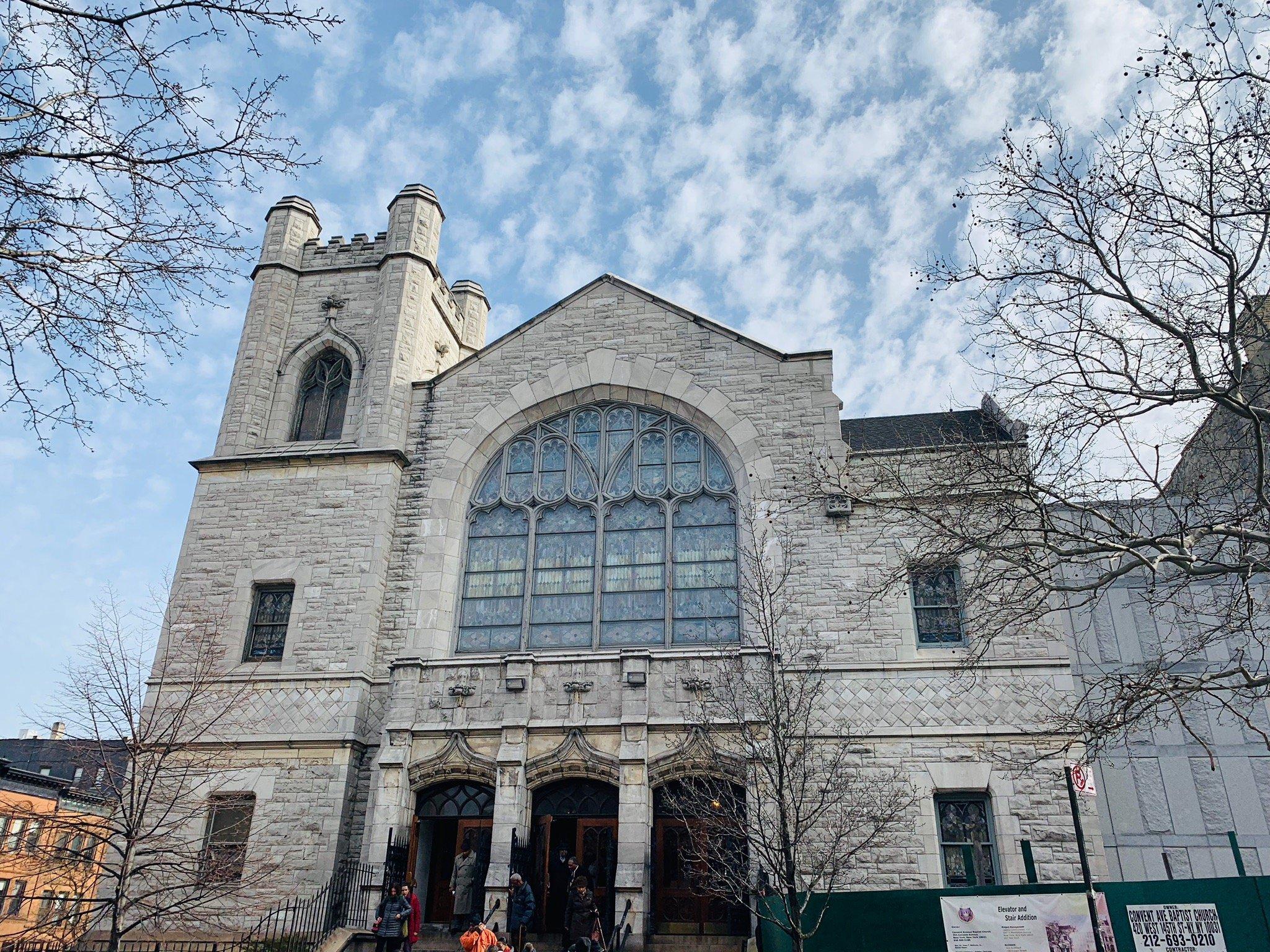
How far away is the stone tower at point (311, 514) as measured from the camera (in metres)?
16.5

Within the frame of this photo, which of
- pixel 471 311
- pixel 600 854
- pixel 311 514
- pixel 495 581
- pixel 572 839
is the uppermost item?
pixel 471 311

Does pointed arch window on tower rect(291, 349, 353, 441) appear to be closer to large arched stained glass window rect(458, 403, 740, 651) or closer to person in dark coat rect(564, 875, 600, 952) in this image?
large arched stained glass window rect(458, 403, 740, 651)

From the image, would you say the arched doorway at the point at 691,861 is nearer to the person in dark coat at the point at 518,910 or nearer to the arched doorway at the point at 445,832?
the person in dark coat at the point at 518,910

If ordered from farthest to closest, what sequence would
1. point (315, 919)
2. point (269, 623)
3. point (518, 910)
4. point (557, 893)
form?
point (269, 623) → point (557, 893) → point (315, 919) → point (518, 910)

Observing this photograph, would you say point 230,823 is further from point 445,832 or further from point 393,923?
point 393,923

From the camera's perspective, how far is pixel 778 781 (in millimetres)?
13008

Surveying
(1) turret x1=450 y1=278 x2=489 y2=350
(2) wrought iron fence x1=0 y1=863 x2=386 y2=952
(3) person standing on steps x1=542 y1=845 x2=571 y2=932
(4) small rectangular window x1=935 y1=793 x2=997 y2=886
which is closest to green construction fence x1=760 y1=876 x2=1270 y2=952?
(4) small rectangular window x1=935 y1=793 x2=997 y2=886

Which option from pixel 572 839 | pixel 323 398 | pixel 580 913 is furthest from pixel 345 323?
pixel 580 913

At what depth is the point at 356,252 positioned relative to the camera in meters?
22.2

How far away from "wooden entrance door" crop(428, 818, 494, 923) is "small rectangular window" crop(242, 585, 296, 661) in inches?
171

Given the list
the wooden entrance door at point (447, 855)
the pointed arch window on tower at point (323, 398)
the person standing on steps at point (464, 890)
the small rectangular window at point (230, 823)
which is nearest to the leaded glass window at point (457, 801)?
the wooden entrance door at point (447, 855)

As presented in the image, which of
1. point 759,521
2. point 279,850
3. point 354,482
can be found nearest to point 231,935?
point 279,850

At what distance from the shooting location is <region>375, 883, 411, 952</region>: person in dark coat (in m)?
13.0

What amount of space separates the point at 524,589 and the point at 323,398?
644 cm
